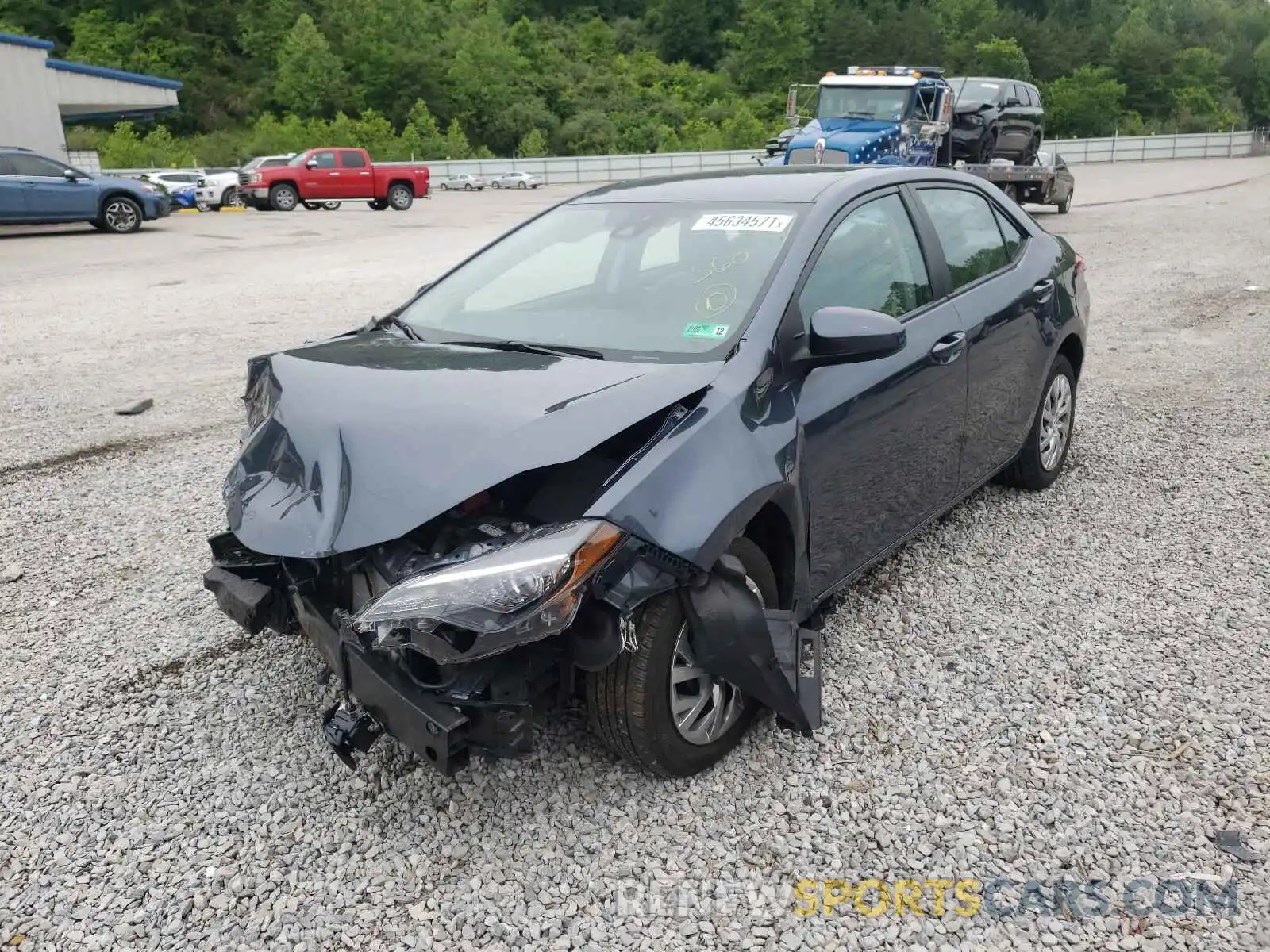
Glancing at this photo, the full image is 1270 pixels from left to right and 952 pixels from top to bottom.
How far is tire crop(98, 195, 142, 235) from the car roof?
19.9 meters

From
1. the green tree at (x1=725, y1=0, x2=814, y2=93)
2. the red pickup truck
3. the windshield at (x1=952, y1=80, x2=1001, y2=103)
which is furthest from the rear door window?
the green tree at (x1=725, y1=0, x2=814, y2=93)

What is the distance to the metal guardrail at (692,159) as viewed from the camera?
174ft

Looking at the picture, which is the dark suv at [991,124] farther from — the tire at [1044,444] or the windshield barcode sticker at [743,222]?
the windshield barcode sticker at [743,222]

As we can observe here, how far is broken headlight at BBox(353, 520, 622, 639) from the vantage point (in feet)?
7.61

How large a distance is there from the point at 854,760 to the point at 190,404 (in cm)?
580

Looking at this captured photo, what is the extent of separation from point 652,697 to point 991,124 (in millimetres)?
20093

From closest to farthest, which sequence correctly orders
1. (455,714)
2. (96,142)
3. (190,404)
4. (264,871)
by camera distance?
(455,714) → (264,871) → (190,404) → (96,142)

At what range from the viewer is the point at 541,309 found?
3.69m

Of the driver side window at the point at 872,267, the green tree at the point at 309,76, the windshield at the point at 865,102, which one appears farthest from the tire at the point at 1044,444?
the green tree at the point at 309,76

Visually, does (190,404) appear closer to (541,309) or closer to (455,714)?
(541,309)

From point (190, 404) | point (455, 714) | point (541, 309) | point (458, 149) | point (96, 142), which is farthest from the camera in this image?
point (458, 149)

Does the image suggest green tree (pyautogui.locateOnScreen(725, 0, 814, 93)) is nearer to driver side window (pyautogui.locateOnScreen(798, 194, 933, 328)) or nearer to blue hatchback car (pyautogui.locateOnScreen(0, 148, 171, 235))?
blue hatchback car (pyautogui.locateOnScreen(0, 148, 171, 235))

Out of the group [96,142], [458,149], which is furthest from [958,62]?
[96,142]

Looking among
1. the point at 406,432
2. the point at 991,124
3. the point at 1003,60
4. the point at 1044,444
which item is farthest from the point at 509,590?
the point at 1003,60
